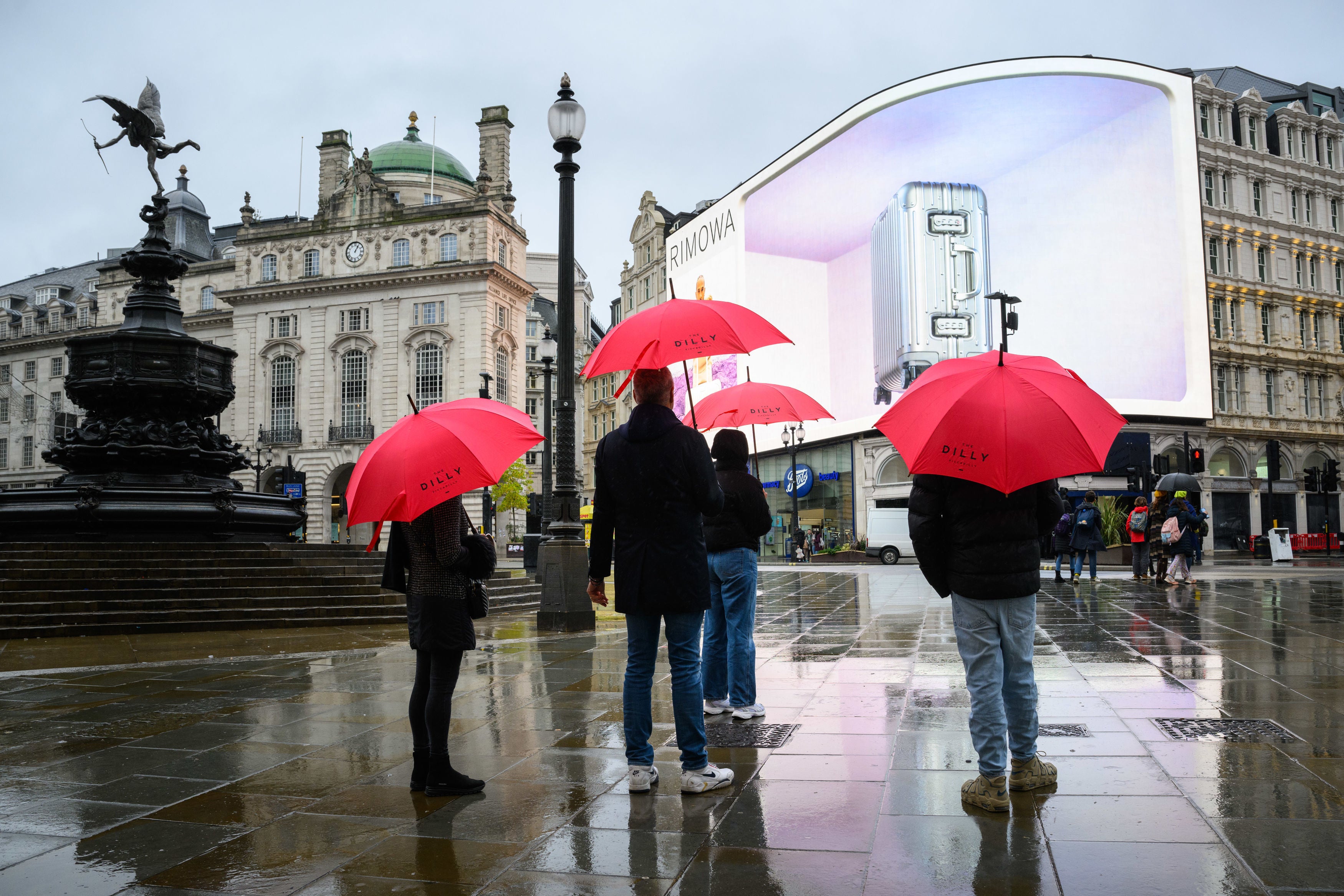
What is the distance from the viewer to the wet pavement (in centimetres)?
354

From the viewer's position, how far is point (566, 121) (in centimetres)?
1227

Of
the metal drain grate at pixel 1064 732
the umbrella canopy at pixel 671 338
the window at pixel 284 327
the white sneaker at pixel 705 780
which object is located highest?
the window at pixel 284 327

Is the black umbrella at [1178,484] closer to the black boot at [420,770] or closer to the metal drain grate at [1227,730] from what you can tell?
the metal drain grate at [1227,730]

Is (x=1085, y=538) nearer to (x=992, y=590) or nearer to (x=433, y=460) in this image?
(x=992, y=590)

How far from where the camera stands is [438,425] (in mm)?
4730

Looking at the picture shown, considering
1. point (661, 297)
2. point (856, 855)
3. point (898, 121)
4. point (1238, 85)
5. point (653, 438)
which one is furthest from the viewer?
point (661, 297)

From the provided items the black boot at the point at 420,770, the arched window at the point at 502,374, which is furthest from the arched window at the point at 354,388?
the black boot at the point at 420,770

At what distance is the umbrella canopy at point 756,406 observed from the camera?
703 cm

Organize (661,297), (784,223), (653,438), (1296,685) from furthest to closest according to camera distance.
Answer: (661,297) → (784,223) → (1296,685) → (653,438)

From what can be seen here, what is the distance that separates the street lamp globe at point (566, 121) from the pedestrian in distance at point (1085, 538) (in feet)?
41.7

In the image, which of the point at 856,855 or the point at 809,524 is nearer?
the point at 856,855

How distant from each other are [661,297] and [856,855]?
6621cm

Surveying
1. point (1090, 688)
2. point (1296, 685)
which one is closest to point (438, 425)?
point (1090, 688)

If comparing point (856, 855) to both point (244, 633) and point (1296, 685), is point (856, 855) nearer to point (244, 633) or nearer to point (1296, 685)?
point (1296, 685)
